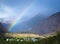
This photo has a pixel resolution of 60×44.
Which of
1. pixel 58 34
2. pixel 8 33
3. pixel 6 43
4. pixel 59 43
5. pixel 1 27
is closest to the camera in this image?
pixel 59 43

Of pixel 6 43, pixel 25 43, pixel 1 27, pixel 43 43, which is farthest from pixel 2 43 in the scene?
pixel 1 27

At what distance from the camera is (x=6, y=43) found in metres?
21.5

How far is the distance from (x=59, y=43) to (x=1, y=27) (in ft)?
89.4

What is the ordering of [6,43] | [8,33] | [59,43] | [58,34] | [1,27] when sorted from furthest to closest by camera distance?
[1,27] → [8,33] → [6,43] → [58,34] → [59,43]

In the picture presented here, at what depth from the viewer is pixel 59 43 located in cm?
1759

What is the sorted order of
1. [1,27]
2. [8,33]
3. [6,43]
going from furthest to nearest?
[1,27]
[8,33]
[6,43]

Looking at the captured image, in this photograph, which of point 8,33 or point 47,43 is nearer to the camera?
point 47,43

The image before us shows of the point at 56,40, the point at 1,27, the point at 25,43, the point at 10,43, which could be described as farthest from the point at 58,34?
the point at 1,27

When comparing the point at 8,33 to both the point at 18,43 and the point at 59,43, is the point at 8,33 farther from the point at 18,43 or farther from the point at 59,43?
the point at 59,43

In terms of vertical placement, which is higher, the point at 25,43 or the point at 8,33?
the point at 8,33

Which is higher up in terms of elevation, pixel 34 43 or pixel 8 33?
pixel 8 33

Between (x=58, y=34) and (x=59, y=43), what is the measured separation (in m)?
2.33

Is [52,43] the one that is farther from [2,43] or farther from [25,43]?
[2,43]

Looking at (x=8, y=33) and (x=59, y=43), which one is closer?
(x=59, y=43)
